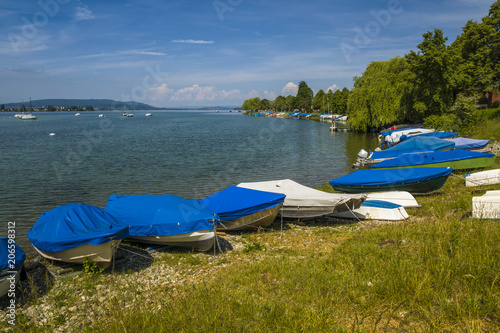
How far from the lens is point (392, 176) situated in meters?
19.2

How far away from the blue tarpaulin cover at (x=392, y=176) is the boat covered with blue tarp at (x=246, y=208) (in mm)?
7168

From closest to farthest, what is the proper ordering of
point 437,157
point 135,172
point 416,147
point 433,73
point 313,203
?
point 313,203 → point 437,157 → point 416,147 → point 135,172 → point 433,73

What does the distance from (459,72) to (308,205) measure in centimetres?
4367

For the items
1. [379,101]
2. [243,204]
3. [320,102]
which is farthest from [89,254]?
[320,102]

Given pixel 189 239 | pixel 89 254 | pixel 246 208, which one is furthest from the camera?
pixel 246 208

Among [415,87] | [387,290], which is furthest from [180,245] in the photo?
[415,87]

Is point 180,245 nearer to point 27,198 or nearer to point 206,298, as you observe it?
point 206,298

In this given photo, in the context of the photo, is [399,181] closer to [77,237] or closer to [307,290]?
[307,290]

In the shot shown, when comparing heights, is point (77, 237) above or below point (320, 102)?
below

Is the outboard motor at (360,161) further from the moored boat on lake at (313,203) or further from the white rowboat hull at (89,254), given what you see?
the white rowboat hull at (89,254)

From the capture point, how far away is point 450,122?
4262 cm

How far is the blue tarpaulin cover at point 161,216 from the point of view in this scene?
1168 centimetres

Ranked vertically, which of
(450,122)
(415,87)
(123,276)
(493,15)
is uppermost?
(493,15)

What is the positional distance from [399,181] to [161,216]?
13.7 m
